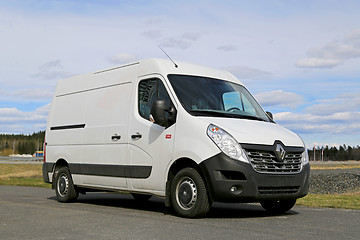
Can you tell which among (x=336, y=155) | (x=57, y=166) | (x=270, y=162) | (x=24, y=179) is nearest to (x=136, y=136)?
(x=270, y=162)

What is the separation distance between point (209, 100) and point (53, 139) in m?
4.66

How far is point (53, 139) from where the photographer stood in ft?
37.9

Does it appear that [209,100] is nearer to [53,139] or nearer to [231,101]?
[231,101]

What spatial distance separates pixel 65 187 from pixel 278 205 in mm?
4754

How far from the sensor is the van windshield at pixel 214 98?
8.20 metres

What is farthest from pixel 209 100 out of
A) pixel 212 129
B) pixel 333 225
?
pixel 333 225

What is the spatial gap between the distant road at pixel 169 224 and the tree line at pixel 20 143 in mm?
140454

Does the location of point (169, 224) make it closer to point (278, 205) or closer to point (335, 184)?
point (278, 205)

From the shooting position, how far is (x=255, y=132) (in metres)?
7.64

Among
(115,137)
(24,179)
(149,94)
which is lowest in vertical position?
(24,179)

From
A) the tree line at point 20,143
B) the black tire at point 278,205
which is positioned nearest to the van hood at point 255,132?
the black tire at point 278,205

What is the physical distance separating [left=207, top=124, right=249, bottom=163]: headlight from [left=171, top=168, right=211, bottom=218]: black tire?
0.59m

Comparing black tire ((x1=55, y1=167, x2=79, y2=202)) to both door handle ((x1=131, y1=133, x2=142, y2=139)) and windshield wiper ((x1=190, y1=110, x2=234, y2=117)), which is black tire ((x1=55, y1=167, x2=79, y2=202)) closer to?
door handle ((x1=131, y1=133, x2=142, y2=139))

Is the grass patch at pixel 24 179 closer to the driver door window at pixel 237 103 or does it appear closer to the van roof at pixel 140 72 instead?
the van roof at pixel 140 72
